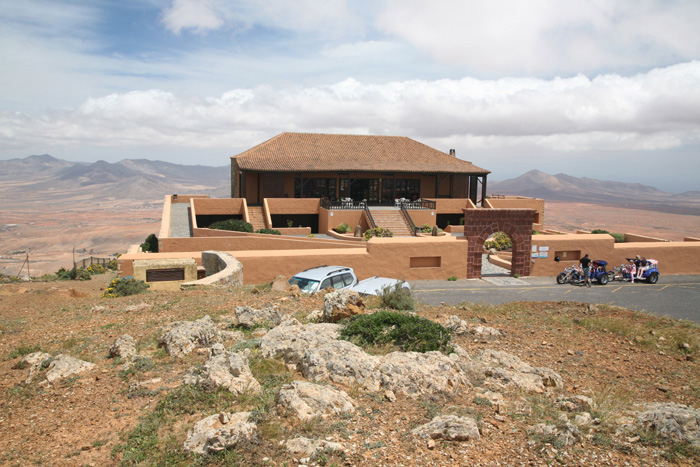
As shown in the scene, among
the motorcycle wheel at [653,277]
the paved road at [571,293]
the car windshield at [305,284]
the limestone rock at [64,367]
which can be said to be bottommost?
the paved road at [571,293]

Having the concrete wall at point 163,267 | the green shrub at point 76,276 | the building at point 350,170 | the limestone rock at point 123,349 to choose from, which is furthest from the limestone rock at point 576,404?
the building at point 350,170

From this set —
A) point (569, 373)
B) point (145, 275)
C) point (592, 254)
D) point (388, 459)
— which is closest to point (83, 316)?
point (145, 275)

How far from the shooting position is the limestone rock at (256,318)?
857cm

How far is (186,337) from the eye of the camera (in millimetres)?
7344

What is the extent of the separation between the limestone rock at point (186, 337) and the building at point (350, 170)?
25.9 m

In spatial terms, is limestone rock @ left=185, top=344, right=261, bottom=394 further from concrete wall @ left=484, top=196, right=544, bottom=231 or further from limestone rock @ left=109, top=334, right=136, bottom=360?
concrete wall @ left=484, top=196, right=544, bottom=231

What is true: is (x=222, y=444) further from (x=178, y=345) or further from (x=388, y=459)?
(x=178, y=345)

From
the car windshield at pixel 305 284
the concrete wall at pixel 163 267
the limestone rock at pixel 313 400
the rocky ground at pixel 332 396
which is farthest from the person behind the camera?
the concrete wall at pixel 163 267

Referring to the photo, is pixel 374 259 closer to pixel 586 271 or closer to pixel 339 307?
pixel 586 271

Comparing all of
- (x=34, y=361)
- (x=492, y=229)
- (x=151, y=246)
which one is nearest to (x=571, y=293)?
(x=492, y=229)

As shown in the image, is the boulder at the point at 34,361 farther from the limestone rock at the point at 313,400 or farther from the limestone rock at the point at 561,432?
the limestone rock at the point at 561,432

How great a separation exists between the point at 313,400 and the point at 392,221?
26370 mm

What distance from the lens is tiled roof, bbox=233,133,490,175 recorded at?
34.6m

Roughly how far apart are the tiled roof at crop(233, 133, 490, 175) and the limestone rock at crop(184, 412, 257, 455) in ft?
95.7
